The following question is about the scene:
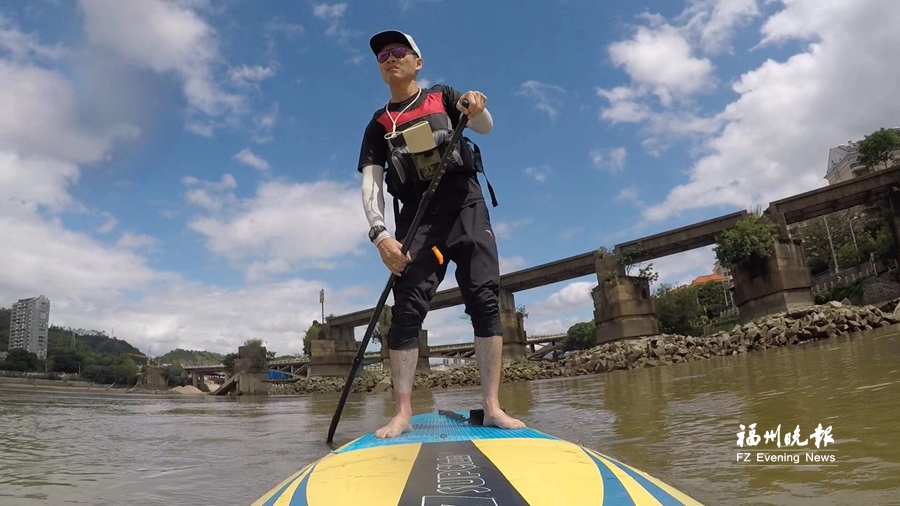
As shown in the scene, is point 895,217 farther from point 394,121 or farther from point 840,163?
point 840,163

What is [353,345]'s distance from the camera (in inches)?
1812

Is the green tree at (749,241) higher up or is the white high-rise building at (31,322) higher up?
the white high-rise building at (31,322)

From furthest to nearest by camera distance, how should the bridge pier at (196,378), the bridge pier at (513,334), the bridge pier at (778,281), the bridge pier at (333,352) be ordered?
the bridge pier at (196,378) → the bridge pier at (333,352) → the bridge pier at (513,334) → the bridge pier at (778,281)

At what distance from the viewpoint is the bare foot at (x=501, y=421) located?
2.37m

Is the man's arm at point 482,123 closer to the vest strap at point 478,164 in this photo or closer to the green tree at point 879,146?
the vest strap at point 478,164

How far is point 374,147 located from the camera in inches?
122

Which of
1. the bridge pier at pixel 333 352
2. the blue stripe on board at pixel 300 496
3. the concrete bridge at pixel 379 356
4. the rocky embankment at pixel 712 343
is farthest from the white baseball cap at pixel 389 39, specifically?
the concrete bridge at pixel 379 356

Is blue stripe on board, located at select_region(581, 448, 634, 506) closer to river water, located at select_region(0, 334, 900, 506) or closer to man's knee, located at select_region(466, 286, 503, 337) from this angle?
river water, located at select_region(0, 334, 900, 506)

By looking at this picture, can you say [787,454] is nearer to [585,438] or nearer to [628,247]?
[585,438]

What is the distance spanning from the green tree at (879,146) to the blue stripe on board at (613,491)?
167 feet

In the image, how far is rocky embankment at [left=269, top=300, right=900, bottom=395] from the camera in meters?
16.2

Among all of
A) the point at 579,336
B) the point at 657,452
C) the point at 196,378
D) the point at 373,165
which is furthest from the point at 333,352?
the point at 196,378

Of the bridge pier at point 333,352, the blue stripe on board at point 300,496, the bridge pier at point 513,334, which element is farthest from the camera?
the bridge pier at point 333,352

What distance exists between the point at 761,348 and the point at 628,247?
1045 cm
